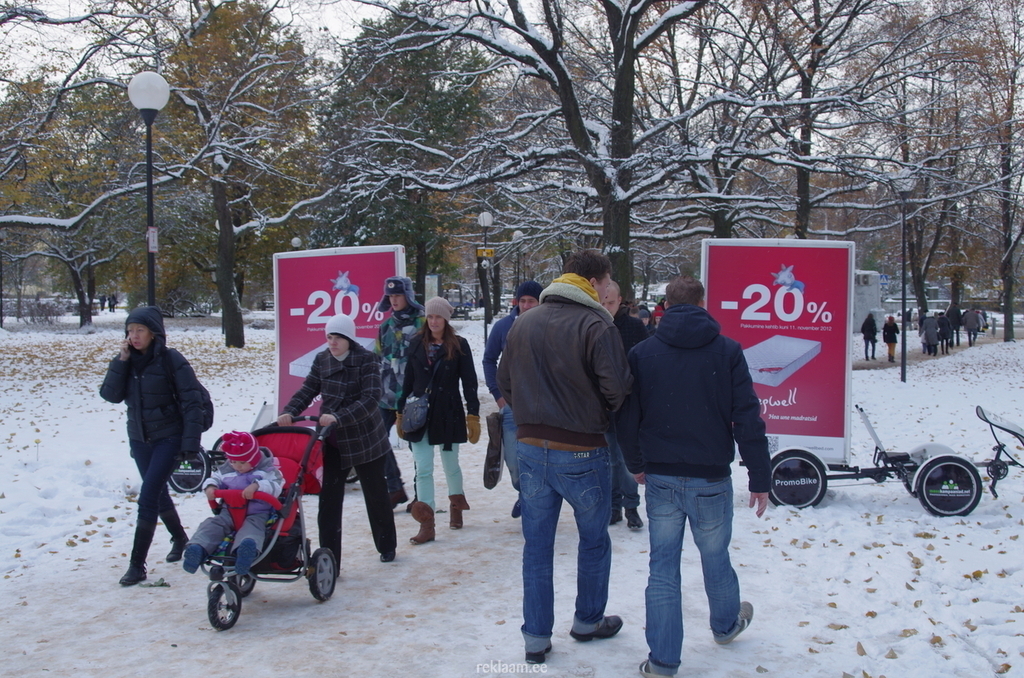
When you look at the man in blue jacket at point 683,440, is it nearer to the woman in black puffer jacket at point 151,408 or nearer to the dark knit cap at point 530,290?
the dark knit cap at point 530,290

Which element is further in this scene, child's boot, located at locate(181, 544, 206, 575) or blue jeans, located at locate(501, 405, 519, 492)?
blue jeans, located at locate(501, 405, 519, 492)

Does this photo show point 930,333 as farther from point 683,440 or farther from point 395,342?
point 683,440

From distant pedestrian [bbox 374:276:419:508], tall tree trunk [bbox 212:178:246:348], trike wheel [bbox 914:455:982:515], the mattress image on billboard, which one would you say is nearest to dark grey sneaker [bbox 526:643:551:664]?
distant pedestrian [bbox 374:276:419:508]

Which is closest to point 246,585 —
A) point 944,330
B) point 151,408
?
point 151,408

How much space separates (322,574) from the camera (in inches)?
205

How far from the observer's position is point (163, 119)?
22828mm

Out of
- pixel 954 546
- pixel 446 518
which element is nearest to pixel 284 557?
pixel 446 518

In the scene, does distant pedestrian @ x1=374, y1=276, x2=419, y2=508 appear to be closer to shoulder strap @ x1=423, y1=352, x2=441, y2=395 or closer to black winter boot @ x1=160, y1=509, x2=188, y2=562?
shoulder strap @ x1=423, y1=352, x2=441, y2=395

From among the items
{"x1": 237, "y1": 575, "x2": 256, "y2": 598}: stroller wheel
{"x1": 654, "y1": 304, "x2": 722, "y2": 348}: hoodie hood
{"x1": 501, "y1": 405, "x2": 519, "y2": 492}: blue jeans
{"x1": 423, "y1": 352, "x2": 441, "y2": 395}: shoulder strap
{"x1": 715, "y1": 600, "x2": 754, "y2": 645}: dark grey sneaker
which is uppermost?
{"x1": 654, "y1": 304, "x2": 722, "y2": 348}: hoodie hood

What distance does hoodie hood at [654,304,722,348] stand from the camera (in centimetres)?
392

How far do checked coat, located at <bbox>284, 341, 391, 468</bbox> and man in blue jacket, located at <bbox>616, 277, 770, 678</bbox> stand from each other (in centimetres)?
218

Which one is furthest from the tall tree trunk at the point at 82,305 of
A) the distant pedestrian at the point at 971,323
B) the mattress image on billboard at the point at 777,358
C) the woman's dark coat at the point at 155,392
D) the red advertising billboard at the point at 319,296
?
the distant pedestrian at the point at 971,323

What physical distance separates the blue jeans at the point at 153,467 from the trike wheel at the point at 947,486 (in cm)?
594

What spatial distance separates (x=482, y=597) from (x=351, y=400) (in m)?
1.61
